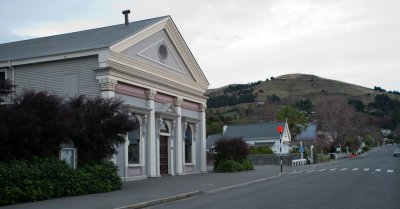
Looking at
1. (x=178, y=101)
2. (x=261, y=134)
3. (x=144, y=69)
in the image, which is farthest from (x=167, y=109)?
(x=261, y=134)

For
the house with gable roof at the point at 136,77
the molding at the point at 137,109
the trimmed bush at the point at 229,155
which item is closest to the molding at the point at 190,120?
the house with gable roof at the point at 136,77

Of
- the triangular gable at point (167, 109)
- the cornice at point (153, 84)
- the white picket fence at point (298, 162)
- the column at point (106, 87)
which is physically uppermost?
the cornice at point (153, 84)

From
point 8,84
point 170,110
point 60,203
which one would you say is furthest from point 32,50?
point 60,203

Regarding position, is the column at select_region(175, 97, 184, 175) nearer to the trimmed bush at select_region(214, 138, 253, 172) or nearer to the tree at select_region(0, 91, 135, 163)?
the trimmed bush at select_region(214, 138, 253, 172)

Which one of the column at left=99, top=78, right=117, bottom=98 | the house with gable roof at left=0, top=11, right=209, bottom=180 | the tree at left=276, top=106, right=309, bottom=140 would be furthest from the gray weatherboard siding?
the tree at left=276, top=106, right=309, bottom=140

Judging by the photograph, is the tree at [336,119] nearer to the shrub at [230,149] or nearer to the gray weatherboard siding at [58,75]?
the shrub at [230,149]

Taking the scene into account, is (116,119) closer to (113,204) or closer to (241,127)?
(113,204)

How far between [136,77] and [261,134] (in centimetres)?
5289

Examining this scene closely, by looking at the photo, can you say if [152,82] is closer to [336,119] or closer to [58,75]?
[58,75]

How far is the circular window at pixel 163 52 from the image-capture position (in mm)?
30812

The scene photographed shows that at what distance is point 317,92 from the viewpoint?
650 ft

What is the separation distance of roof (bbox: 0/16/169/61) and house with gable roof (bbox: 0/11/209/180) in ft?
0.18

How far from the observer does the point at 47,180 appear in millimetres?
16375

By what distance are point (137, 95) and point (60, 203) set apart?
1354cm
